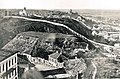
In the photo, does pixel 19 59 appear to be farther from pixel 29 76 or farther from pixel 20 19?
pixel 20 19

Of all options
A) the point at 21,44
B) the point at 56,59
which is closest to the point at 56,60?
the point at 56,59

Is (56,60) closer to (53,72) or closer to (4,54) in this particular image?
(53,72)

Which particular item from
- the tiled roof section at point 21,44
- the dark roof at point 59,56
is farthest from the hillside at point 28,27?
the dark roof at point 59,56

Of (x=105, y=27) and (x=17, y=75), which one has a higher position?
(x=105, y=27)

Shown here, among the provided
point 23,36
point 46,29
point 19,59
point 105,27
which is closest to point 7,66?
point 19,59
